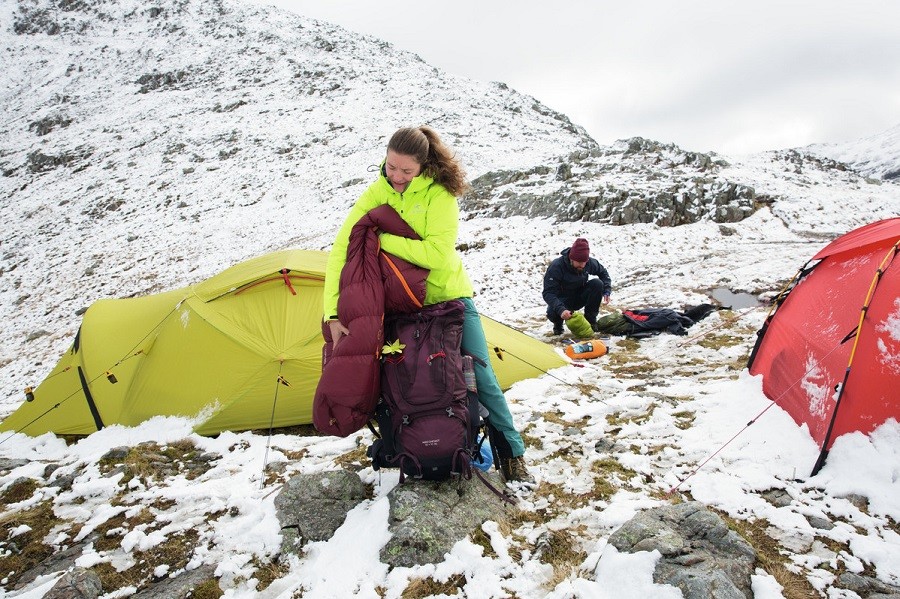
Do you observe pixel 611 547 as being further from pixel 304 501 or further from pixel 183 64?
pixel 183 64

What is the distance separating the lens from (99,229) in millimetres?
25547

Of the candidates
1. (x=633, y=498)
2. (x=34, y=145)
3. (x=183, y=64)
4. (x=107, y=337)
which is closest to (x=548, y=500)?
(x=633, y=498)

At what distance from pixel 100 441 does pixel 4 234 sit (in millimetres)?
31161

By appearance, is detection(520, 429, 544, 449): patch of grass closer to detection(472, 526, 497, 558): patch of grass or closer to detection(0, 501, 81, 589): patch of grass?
detection(472, 526, 497, 558): patch of grass

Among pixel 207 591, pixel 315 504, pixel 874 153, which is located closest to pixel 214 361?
pixel 315 504

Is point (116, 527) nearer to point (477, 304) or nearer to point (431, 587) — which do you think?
point (431, 587)

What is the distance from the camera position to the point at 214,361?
5.30m

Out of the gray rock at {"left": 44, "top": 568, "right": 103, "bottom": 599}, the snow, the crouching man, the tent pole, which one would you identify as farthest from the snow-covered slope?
the gray rock at {"left": 44, "top": 568, "right": 103, "bottom": 599}

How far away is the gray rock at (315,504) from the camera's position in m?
3.09

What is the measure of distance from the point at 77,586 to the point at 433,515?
218 cm

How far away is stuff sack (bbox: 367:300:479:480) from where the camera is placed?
300 cm

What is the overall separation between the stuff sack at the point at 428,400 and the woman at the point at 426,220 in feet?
0.74

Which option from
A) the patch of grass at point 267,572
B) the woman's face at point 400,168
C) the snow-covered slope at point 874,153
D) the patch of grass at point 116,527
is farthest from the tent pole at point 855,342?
the snow-covered slope at point 874,153

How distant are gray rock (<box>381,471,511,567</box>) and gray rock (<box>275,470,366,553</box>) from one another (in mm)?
434
